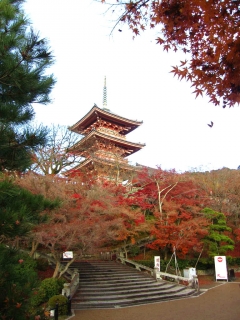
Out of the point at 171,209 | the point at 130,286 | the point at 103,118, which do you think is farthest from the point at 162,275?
the point at 103,118

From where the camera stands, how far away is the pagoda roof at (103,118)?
2397 cm

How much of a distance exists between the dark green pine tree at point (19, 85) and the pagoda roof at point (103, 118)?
1870cm

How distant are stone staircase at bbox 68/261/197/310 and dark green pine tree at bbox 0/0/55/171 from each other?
679 cm

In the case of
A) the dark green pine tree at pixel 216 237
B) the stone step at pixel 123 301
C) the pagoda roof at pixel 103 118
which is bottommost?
the stone step at pixel 123 301

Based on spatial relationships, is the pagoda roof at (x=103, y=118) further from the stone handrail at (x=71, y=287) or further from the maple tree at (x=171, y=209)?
the stone handrail at (x=71, y=287)

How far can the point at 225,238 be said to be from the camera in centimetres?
1738

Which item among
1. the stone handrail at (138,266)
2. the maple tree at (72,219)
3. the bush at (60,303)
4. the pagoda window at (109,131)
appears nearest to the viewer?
the bush at (60,303)

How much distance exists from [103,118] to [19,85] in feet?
67.7

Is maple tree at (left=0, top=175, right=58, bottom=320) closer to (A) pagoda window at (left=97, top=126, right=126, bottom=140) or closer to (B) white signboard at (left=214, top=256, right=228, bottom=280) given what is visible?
(B) white signboard at (left=214, top=256, right=228, bottom=280)

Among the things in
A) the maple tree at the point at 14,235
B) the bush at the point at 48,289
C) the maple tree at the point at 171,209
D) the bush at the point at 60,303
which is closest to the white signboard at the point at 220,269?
the maple tree at the point at 171,209

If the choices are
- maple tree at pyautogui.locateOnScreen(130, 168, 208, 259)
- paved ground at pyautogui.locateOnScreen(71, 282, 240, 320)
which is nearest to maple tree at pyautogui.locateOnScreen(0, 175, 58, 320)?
paved ground at pyautogui.locateOnScreen(71, 282, 240, 320)

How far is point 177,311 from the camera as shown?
28.6ft

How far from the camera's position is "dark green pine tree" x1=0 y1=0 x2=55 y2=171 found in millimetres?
4162

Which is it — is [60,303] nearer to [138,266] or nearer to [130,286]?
[130,286]
